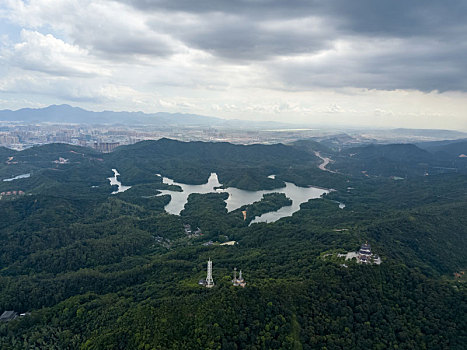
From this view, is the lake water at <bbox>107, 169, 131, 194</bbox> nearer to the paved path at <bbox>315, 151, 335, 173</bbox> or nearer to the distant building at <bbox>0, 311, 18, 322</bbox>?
the distant building at <bbox>0, 311, 18, 322</bbox>

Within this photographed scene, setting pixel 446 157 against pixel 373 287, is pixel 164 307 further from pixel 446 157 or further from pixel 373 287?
pixel 446 157

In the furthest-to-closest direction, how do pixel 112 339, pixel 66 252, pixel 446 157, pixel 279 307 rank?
pixel 446 157, pixel 66 252, pixel 279 307, pixel 112 339

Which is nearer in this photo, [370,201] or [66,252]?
[66,252]

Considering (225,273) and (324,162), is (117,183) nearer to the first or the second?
(225,273)

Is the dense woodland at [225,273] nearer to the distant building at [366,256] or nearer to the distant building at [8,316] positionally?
the distant building at [8,316]

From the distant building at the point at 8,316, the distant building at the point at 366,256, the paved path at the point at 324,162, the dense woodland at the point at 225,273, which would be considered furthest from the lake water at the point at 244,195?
the distant building at the point at 8,316

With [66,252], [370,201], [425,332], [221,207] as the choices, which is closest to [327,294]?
[425,332]

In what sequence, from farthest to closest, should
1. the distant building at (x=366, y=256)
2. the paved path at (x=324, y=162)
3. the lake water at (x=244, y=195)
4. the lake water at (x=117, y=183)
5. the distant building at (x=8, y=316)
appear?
the paved path at (x=324, y=162) → the lake water at (x=117, y=183) → the lake water at (x=244, y=195) → the distant building at (x=366, y=256) → the distant building at (x=8, y=316)
